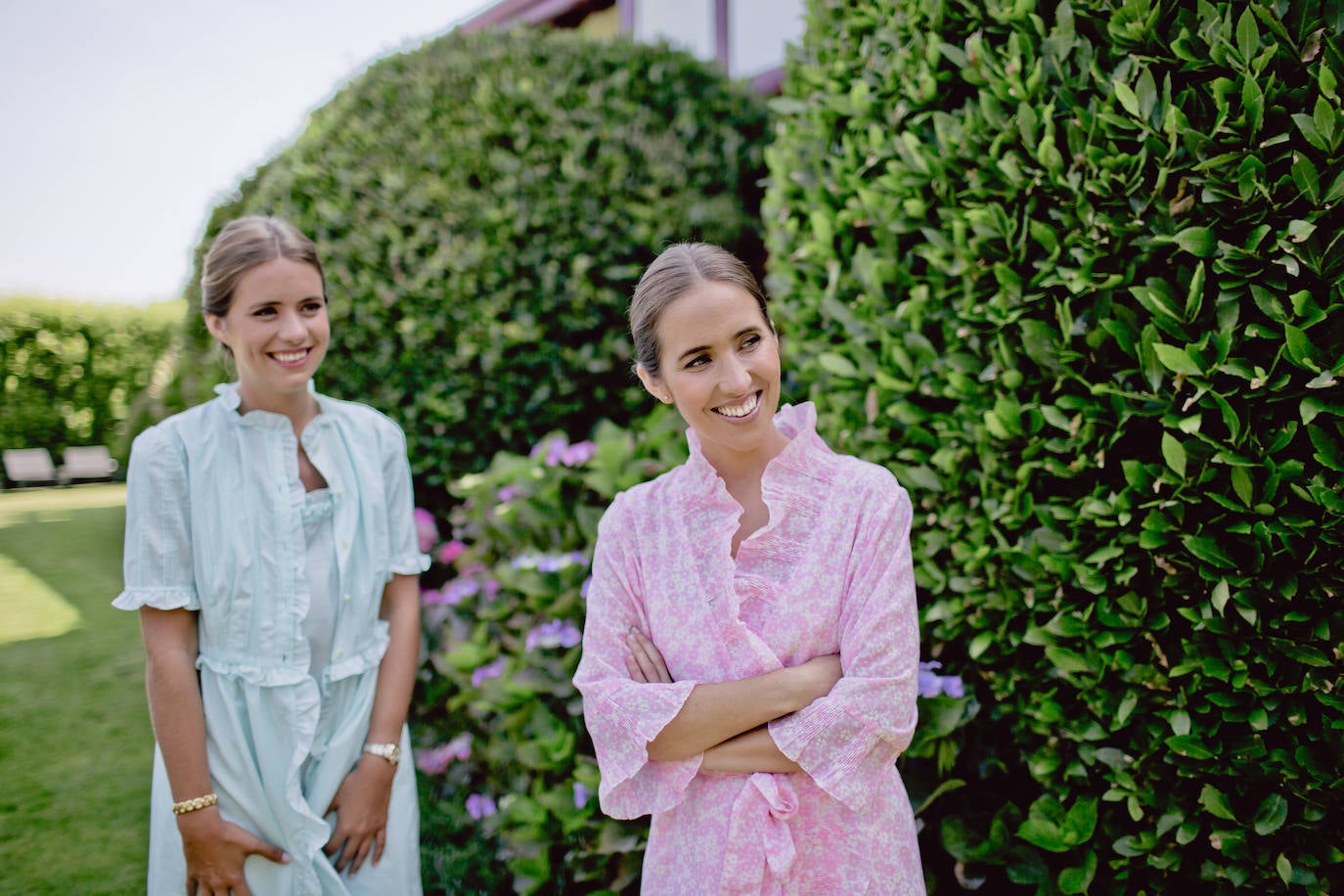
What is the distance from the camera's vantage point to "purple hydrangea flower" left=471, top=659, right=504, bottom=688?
3346 mm

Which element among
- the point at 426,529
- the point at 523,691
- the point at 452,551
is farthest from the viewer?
the point at 426,529

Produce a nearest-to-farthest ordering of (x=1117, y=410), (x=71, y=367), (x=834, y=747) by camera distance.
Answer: (x=834, y=747) < (x=1117, y=410) < (x=71, y=367)

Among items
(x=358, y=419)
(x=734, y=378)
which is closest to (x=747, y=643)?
(x=734, y=378)

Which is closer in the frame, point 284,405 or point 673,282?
point 673,282

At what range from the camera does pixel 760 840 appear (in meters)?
1.69

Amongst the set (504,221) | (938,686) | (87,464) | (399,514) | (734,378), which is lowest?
(87,464)

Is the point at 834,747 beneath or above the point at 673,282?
beneath

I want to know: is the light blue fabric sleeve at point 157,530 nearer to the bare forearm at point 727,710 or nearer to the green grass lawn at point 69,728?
the bare forearm at point 727,710

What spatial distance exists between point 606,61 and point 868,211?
2.58 meters

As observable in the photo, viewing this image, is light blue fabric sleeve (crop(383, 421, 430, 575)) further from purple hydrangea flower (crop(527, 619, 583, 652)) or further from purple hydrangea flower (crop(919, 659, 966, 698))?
purple hydrangea flower (crop(919, 659, 966, 698))

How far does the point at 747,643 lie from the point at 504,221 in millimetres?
3164

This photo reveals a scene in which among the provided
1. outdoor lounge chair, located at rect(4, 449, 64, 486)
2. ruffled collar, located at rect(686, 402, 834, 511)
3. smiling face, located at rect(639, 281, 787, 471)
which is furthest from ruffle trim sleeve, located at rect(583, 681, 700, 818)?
outdoor lounge chair, located at rect(4, 449, 64, 486)

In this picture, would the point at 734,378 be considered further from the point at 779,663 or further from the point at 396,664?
the point at 396,664

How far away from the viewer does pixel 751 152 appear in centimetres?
502
